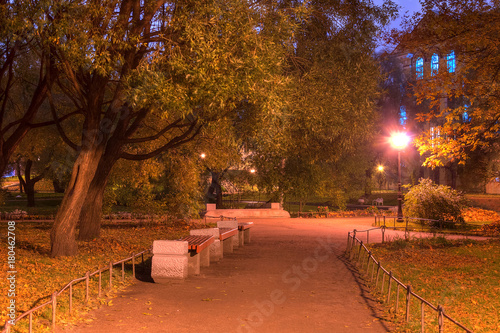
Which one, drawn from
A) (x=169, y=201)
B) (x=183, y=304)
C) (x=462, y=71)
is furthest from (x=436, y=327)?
(x=169, y=201)

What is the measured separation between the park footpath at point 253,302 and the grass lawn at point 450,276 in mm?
905

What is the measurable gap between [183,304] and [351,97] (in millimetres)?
10733

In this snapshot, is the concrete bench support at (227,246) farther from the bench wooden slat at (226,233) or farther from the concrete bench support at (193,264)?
the concrete bench support at (193,264)

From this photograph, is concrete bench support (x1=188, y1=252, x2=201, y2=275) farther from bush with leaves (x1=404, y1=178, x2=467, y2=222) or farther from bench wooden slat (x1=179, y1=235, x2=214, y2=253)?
bush with leaves (x1=404, y1=178, x2=467, y2=222)

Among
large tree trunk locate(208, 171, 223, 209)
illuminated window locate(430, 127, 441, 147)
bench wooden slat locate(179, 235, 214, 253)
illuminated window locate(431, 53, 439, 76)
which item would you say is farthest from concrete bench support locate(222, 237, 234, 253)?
large tree trunk locate(208, 171, 223, 209)

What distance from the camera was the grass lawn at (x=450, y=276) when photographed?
7.75m

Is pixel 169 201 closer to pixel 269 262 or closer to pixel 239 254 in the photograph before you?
pixel 239 254

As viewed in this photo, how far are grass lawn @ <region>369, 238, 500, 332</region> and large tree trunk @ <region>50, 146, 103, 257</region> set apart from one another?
812 cm

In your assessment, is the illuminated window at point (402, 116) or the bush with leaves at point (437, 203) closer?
the bush with leaves at point (437, 203)

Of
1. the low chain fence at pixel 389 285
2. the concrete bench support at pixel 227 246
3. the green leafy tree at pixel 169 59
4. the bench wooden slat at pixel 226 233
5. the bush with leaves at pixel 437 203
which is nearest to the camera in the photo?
the low chain fence at pixel 389 285

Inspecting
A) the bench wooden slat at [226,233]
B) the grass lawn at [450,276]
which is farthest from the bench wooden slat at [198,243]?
the grass lawn at [450,276]

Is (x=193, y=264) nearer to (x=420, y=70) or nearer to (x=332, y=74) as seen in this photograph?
(x=332, y=74)

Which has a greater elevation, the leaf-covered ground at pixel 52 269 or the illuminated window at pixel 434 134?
the illuminated window at pixel 434 134

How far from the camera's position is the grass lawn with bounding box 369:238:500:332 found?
775cm
